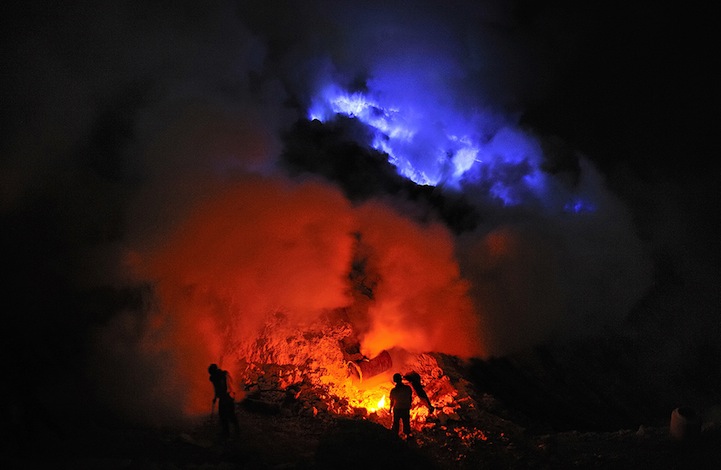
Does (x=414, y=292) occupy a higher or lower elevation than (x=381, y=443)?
higher

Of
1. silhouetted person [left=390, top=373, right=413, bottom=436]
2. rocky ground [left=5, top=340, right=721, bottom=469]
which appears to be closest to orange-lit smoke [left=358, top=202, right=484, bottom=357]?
rocky ground [left=5, top=340, right=721, bottom=469]

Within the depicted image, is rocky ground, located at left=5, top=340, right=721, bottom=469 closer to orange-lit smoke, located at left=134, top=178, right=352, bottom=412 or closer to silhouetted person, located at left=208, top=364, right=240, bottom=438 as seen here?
silhouetted person, located at left=208, top=364, right=240, bottom=438

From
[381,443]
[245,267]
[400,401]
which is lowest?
[381,443]

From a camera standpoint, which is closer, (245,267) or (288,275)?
(245,267)

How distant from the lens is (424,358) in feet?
33.5

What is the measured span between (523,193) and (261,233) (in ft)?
43.0

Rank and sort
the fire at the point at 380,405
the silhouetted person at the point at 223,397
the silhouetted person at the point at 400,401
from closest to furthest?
the silhouetted person at the point at 223,397 → the silhouetted person at the point at 400,401 → the fire at the point at 380,405

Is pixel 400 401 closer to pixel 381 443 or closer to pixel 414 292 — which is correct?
pixel 381 443

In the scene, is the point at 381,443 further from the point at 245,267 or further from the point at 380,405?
the point at 245,267

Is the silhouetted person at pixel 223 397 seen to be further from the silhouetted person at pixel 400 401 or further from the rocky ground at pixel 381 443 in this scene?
the silhouetted person at pixel 400 401

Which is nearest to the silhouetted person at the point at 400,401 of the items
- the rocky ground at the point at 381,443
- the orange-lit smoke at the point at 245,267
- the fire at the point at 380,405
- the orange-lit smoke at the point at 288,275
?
the rocky ground at the point at 381,443

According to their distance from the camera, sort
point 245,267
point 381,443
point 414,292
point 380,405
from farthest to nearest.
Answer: point 414,292, point 245,267, point 380,405, point 381,443

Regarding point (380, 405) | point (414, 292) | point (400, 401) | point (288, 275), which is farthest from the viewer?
point (414, 292)

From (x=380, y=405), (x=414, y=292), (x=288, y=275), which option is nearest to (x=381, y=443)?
(x=380, y=405)
